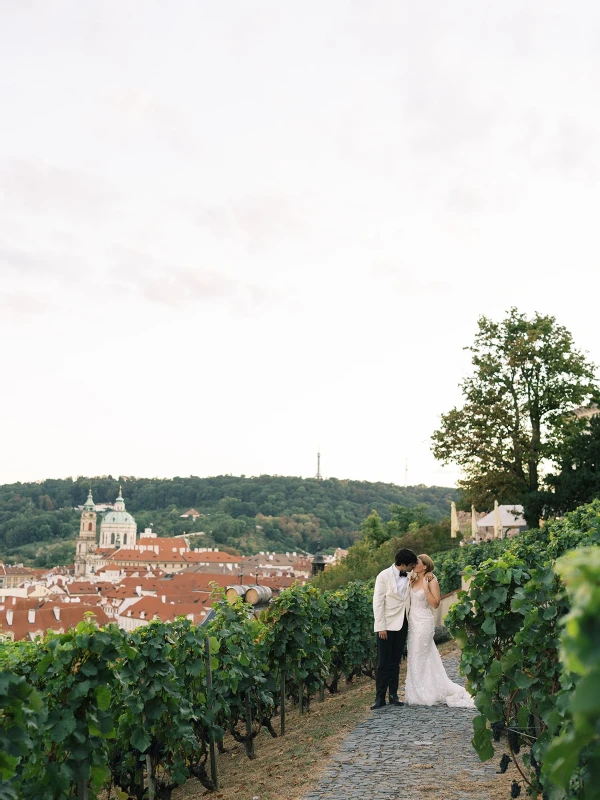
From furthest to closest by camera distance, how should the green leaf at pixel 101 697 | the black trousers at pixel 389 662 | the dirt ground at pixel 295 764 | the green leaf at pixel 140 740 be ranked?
the black trousers at pixel 389 662
the green leaf at pixel 140 740
the dirt ground at pixel 295 764
the green leaf at pixel 101 697

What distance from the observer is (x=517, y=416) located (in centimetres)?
3391

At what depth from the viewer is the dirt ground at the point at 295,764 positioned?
19.8ft

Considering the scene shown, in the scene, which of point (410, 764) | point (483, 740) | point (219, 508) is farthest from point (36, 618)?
point (219, 508)

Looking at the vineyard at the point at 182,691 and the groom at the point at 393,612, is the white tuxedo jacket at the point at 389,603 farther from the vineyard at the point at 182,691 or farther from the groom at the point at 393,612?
the vineyard at the point at 182,691

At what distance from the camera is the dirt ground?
602 cm

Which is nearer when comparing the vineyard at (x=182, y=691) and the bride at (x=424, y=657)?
the vineyard at (x=182, y=691)

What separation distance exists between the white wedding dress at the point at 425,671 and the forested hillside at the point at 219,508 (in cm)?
9402

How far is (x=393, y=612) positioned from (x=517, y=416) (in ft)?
83.5

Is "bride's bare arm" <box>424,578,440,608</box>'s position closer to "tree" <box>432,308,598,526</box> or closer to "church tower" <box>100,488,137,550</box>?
"tree" <box>432,308,598,526</box>

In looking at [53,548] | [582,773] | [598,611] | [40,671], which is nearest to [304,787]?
[40,671]

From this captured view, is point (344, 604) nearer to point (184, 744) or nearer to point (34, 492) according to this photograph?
point (184, 744)

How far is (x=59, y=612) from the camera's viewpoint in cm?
6688

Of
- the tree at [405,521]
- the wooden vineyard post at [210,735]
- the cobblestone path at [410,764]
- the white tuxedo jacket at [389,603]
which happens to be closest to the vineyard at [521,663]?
the cobblestone path at [410,764]

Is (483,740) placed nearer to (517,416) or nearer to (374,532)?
(517,416)
